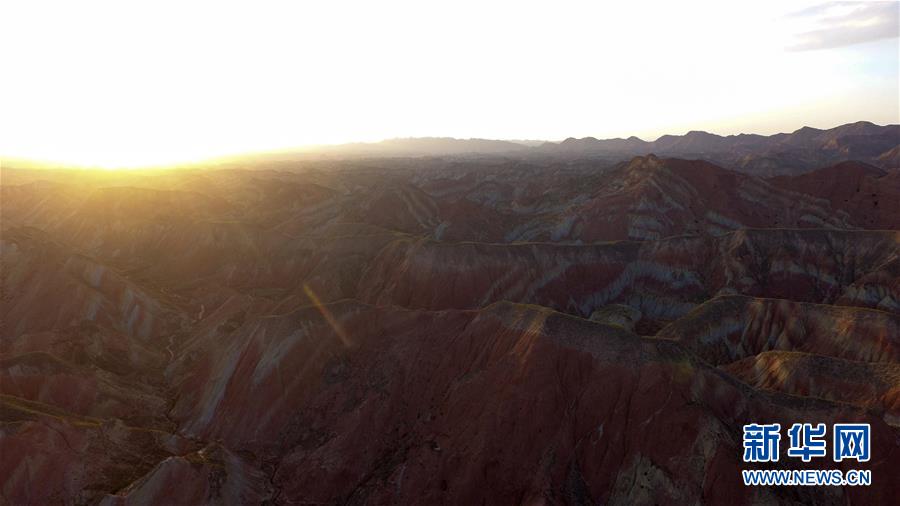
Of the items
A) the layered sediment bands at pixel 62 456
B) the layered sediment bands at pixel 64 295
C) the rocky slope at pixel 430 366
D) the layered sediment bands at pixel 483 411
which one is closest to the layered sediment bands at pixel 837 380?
the rocky slope at pixel 430 366

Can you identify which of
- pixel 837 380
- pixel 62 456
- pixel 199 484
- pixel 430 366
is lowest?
pixel 199 484

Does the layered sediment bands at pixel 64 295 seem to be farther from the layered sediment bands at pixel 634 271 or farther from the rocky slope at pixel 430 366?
the layered sediment bands at pixel 634 271

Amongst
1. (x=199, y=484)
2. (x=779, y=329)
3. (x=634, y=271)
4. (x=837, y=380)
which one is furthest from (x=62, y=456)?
(x=634, y=271)

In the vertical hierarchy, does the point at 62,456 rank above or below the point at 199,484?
above

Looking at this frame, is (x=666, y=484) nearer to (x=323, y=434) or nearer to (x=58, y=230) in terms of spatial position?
(x=323, y=434)

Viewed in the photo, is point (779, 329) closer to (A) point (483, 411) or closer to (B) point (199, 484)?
(A) point (483, 411)

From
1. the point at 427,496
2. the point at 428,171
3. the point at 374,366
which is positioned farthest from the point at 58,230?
the point at 428,171

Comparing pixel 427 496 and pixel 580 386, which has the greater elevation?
pixel 580 386
